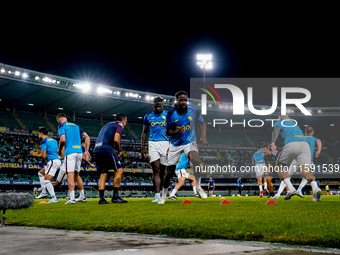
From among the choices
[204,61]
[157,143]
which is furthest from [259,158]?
[204,61]

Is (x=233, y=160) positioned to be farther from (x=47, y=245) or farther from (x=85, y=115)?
(x=47, y=245)

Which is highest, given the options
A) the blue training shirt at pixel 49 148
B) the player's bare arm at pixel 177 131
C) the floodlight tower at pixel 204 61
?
the floodlight tower at pixel 204 61

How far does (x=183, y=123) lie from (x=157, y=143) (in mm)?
1670

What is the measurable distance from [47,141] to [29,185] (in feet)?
84.5

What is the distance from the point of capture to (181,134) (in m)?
8.97

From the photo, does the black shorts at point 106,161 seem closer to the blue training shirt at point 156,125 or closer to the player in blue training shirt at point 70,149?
the player in blue training shirt at point 70,149

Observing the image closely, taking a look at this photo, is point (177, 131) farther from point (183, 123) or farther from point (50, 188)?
point (50, 188)

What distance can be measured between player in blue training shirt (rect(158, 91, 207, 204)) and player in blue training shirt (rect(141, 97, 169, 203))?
0.95 meters

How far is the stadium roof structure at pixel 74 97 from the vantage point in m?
35.1

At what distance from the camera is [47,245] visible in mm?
2754

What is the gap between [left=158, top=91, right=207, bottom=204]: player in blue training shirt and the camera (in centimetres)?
868

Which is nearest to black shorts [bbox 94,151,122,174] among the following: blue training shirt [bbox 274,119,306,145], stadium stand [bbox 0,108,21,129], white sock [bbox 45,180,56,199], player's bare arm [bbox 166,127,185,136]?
player's bare arm [bbox 166,127,185,136]

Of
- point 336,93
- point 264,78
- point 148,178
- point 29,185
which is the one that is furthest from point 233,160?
point 29,185

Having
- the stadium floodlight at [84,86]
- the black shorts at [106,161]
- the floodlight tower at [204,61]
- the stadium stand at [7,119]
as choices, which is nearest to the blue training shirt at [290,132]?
the black shorts at [106,161]
